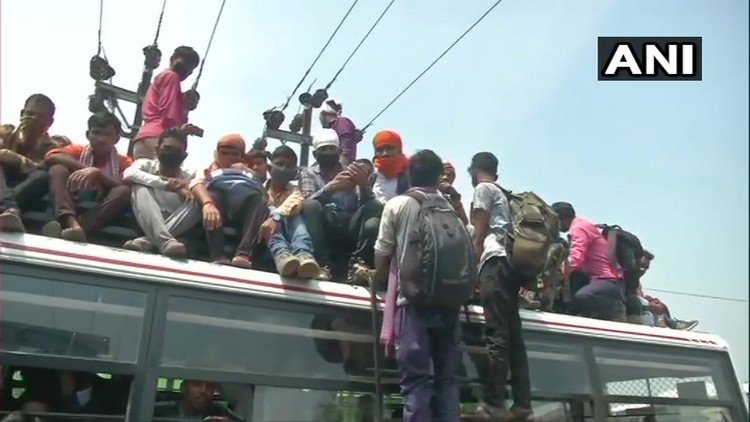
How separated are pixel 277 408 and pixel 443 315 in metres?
0.86

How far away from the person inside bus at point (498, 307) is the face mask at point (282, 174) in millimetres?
1062

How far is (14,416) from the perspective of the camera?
2.80 metres

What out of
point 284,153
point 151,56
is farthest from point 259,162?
point 151,56

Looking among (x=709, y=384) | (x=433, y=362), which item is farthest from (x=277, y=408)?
(x=709, y=384)

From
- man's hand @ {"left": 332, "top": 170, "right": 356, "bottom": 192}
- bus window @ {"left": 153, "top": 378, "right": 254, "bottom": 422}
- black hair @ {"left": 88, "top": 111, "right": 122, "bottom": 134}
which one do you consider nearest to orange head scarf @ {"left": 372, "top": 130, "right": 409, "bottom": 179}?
man's hand @ {"left": 332, "top": 170, "right": 356, "bottom": 192}

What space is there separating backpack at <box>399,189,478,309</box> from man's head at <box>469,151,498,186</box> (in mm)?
986

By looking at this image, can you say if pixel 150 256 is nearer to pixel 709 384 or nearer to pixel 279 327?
pixel 279 327

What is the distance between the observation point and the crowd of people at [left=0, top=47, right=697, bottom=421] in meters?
3.51

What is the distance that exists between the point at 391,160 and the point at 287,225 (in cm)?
97

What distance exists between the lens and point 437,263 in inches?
137

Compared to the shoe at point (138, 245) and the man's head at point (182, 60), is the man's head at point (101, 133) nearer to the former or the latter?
the shoe at point (138, 245)

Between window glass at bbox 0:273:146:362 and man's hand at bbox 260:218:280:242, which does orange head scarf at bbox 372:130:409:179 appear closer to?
man's hand at bbox 260:218:280:242

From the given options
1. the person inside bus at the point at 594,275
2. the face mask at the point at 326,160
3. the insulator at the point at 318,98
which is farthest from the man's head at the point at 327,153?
the insulator at the point at 318,98

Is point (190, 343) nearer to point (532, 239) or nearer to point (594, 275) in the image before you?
point (532, 239)
